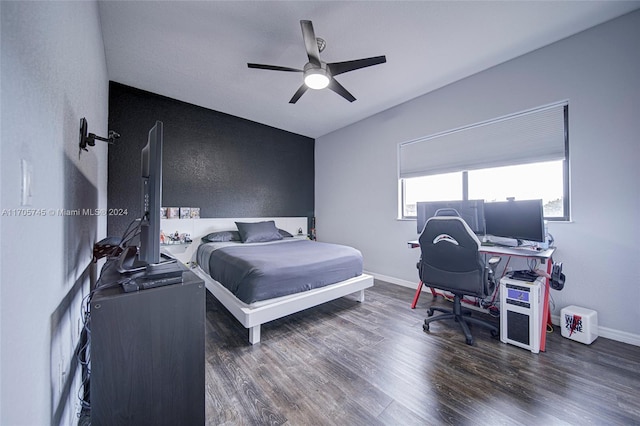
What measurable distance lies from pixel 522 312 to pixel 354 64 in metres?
2.54

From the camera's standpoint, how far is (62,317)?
3.49 ft

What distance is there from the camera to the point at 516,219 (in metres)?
2.34

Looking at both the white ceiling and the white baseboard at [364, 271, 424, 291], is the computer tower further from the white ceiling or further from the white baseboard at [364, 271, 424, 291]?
the white ceiling

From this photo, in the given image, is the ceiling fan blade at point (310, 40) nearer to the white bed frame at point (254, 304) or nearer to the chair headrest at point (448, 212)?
the chair headrest at point (448, 212)

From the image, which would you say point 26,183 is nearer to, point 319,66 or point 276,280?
point 276,280

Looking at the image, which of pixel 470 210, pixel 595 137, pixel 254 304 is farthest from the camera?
pixel 470 210

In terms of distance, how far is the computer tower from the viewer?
1.88 metres

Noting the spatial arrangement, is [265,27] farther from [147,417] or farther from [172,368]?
[147,417]

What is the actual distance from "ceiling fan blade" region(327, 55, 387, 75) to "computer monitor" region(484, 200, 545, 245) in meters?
1.90

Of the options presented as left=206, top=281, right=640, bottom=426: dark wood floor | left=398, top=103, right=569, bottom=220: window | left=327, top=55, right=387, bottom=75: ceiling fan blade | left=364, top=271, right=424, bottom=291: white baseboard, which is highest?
left=327, top=55, right=387, bottom=75: ceiling fan blade

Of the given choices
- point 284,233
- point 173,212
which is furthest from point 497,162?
point 173,212

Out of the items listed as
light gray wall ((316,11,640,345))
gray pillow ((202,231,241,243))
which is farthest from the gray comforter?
light gray wall ((316,11,640,345))

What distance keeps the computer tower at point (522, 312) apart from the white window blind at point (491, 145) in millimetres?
1399

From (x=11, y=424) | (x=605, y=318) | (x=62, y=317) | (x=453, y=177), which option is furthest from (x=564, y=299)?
(x=62, y=317)
